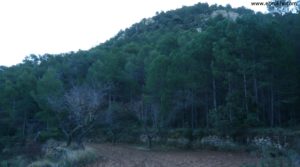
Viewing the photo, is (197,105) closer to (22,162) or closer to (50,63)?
(22,162)

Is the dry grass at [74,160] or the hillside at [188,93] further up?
the hillside at [188,93]

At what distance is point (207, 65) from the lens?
27.4 m

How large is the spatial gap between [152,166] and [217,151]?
8.51 meters

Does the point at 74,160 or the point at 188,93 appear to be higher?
the point at 188,93

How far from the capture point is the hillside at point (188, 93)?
78.2 feet

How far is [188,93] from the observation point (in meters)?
28.6

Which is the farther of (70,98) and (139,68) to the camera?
(139,68)

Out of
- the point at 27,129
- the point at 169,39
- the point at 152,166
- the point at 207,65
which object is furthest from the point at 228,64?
the point at 27,129

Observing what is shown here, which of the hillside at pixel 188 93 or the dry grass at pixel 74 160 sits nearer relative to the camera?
the dry grass at pixel 74 160

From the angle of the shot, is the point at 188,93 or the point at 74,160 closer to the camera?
the point at 74,160

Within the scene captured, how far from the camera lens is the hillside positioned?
78.2 feet

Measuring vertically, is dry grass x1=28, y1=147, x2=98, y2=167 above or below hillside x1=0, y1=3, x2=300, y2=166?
below

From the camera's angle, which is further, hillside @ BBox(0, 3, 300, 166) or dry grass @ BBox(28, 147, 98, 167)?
hillside @ BBox(0, 3, 300, 166)

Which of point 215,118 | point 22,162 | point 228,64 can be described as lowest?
point 22,162
